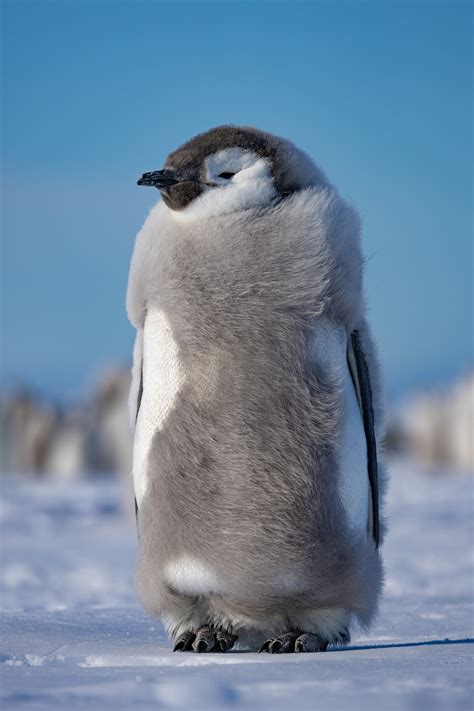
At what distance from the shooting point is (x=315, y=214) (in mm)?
2383

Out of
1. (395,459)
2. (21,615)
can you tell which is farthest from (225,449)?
(395,459)

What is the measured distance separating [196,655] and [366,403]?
2.21 ft

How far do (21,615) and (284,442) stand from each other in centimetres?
105

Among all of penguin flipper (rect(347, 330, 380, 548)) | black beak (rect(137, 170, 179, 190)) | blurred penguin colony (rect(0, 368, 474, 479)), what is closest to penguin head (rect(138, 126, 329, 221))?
black beak (rect(137, 170, 179, 190))

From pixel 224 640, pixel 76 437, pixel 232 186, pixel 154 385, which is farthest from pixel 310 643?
pixel 76 437

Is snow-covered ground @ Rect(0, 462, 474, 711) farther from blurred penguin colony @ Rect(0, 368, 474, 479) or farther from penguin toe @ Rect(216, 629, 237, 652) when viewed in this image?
blurred penguin colony @ Rect(0, 368, 474, 479)

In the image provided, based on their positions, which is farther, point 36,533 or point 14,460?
point 14,460

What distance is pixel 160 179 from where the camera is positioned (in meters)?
2.36

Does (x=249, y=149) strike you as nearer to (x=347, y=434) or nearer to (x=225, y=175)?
(x=225, y=175)

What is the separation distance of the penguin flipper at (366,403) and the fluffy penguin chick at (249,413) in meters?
0.03

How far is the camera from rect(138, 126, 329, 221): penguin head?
7.74ft

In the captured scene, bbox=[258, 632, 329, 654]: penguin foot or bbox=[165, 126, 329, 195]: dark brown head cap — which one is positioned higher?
bbox=[165, 126, 329, 195]: dark brown head cap

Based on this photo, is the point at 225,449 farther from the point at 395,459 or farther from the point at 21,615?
the point at 395,459

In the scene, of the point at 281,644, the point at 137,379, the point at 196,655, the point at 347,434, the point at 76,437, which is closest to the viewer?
the point at 196,655
